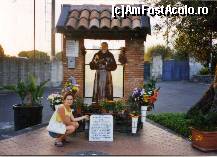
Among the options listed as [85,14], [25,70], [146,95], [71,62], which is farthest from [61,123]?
[25,70]

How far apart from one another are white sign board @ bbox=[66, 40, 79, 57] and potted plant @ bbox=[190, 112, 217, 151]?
4401mm

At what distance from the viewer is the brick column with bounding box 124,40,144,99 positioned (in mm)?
12070

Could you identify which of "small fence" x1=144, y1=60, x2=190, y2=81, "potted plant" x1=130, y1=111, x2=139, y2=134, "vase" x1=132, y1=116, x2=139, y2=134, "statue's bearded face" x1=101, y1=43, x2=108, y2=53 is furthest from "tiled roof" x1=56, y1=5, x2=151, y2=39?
"small fence" x1=144, y1=60, x2=190, y2=81

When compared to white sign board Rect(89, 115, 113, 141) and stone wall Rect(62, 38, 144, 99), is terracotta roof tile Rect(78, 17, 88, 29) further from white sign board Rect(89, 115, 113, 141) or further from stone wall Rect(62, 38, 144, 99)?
white sign board Rect(89, 115, 113, 141)

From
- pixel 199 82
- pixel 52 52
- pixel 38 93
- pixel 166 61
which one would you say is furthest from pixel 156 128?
pixel 166 61

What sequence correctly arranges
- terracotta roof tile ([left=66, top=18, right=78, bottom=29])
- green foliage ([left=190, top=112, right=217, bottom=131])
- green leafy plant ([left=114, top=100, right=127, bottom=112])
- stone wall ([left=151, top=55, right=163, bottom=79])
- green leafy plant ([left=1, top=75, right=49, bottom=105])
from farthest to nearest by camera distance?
stone wall ([left=151, top=55, right=163, bottom=79])
green leafy plant ([left=1, top=75, right=49, bottom=105])
terracotta roof tile ([left=66, top=18, right=78, bottom=29])
green leafy plant ([left=114, top=100, right=127, bottom=112])
green foliage ([left=190, top=112, right=217, bottom=131])

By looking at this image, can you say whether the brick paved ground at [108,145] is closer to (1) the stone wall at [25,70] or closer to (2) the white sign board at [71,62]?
(2) the white sign board at [71,62]

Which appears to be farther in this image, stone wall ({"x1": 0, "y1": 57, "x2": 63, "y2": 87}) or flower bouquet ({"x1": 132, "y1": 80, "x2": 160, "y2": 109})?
stone wall ({"x1": 0, "y1": 57, "x2": 63, "y2": 87})

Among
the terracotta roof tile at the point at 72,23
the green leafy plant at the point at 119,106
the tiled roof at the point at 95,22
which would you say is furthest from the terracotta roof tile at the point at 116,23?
the green leafy plant at the point at 119,106

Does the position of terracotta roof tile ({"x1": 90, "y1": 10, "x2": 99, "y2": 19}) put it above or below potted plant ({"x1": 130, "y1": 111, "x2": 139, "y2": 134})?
above

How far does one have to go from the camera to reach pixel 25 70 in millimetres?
26281

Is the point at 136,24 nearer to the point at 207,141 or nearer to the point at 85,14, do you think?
the point at 85,14

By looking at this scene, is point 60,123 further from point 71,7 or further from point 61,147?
point 71,7

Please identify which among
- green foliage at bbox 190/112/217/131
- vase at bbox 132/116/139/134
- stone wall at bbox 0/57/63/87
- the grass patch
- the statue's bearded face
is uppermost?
the statue's bearded face
